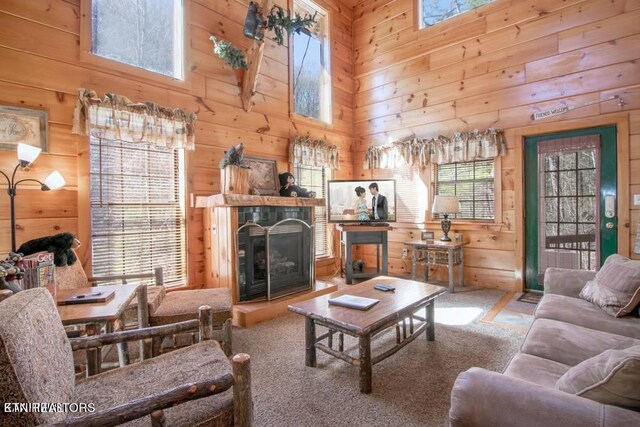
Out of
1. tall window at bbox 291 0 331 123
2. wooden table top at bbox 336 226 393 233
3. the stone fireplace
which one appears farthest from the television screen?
tall window at bbox 291 0 331 123

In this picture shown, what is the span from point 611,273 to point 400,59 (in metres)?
4.07

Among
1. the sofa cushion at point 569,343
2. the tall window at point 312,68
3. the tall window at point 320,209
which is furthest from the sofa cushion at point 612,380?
the tall window at point 312,68

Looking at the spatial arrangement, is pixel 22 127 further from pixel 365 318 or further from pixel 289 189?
pixel 365 318

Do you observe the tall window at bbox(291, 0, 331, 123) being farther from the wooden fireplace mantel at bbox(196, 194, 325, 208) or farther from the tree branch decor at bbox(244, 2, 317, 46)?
the wooden fireplace mantel at bbox(196, 194, 325, 208)

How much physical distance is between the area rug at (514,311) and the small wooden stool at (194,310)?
94.5 inches

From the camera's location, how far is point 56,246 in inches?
87.0

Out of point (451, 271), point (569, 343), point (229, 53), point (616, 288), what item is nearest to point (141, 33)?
point (229, 53)

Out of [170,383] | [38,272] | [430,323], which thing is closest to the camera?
[170,383]

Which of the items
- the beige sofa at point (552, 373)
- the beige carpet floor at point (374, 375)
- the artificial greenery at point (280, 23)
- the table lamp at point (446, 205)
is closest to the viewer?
the beige sofa at point (552, 373)

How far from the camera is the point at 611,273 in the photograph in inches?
86.8

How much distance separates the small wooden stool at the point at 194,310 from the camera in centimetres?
231

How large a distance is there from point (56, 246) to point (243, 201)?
4.84 feet

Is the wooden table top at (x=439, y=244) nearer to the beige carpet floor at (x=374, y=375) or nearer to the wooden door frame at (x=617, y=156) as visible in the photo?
the wooden door frame at (x=617, y=156)

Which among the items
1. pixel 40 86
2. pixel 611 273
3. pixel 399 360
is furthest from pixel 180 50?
pixel 611 273
